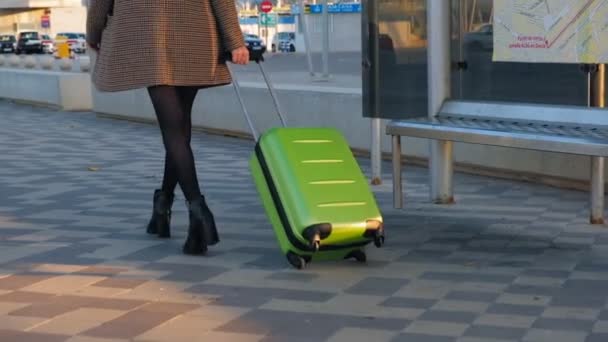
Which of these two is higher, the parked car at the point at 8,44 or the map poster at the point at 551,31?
the map poster at the point at 551,31

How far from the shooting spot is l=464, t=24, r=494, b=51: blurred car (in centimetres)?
709

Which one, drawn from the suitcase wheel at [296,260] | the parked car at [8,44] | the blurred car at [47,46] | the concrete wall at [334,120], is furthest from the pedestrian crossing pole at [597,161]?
the parked car at [8,44]

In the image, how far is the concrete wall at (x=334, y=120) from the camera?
782 cm

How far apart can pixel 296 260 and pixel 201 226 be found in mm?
569

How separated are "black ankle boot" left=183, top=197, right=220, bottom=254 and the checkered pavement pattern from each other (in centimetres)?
10

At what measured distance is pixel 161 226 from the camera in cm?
605

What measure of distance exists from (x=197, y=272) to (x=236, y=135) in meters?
6.88

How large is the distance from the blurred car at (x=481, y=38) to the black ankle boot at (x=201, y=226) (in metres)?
2.57

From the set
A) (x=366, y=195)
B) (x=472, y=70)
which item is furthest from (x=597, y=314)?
(x=472, y=70)

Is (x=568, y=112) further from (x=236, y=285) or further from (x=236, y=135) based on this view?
(x=236, y=135)

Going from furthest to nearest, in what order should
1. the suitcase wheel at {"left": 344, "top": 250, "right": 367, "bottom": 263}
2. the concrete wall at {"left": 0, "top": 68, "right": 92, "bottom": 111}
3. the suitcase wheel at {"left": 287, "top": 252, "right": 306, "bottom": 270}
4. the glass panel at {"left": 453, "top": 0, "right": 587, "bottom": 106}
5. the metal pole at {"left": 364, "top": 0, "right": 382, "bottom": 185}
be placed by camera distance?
the concrete wall at {"left": 0, "top": 68, "right": 92, "bottom": 111} < the metal pole at {"left": 364, "top": 0, "right": 382, "bottom": 185} < the glass panel at {"left": 453, "top": 0, "right": 587, "bottom": 106} < the suitcase wheel at {"left": 344, "top": 250, "right": 367, "bottom": 263} < the suitcase wheel at {"left": 287, "top": 252, "right": 306, "bottom": 270}

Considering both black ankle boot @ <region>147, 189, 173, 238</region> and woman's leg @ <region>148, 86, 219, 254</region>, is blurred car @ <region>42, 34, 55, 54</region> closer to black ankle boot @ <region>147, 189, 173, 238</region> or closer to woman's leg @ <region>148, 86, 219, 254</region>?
black ankle boot @ <region>147, 189, 173, 238</region>

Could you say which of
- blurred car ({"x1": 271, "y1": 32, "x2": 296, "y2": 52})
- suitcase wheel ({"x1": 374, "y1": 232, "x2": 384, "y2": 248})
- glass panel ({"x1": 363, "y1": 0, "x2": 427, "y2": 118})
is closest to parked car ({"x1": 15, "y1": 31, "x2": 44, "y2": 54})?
blurred car ({"x1": 271, "y1": 32, "x2": 296, "y2": 52})

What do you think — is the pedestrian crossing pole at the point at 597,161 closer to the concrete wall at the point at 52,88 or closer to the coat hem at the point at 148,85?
the coat hem at the point at 148,85
